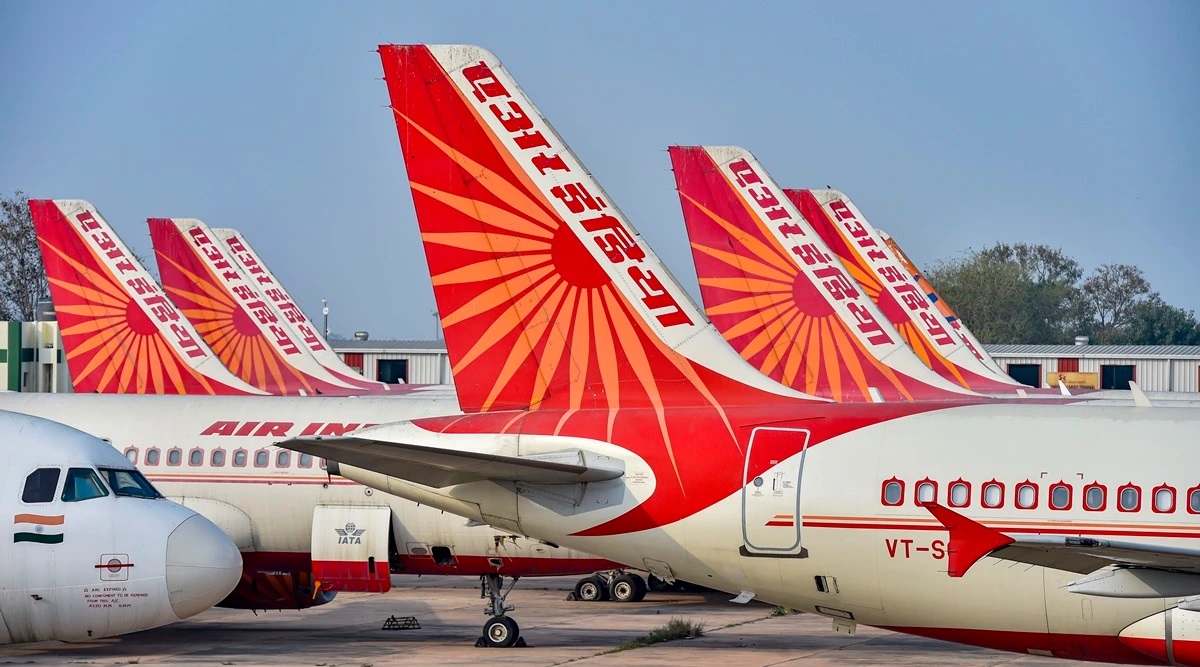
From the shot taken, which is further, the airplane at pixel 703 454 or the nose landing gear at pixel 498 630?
the nose landing gear at pixel 498 630

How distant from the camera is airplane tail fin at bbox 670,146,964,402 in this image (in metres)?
27.2

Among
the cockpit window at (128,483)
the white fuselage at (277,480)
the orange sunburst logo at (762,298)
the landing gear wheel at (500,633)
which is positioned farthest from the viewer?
the orange sunburst logo at (762,298)

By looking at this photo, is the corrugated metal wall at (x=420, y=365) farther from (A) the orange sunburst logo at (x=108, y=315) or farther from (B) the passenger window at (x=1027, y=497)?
(B) the passenger window at (x=1027, y=497)

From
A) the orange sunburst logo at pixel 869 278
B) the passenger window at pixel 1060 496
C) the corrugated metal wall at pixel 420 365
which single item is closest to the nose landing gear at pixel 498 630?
the passenger window at pixel 1060 496

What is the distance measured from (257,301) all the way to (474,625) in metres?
16.5

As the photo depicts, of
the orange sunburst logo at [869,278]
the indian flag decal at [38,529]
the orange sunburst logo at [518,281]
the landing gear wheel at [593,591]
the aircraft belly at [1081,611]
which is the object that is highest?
the orange sunburst logo at [869,278]

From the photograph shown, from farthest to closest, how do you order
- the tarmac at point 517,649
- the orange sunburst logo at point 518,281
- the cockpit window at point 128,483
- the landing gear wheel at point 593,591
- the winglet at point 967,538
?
the landing gear wheel at point 593,591, the tarmac at point 517,649, the orange sunburst logo at point 518,281, the cockpit window at point 128,483, the winglet at point 967,538

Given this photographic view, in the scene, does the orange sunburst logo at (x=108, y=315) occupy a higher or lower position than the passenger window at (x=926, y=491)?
higher

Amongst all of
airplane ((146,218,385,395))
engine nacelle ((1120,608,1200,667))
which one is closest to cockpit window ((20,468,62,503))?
engine nacelle ((1120,608,1200,667))

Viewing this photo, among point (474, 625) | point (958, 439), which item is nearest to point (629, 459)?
point (958, 439)

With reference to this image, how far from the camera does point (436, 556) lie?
85.5ft

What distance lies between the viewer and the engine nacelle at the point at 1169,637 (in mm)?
16453

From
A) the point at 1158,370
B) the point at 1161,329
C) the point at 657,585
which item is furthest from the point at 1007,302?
the point at 657,585

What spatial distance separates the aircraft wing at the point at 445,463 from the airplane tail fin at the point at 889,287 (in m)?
16.5
